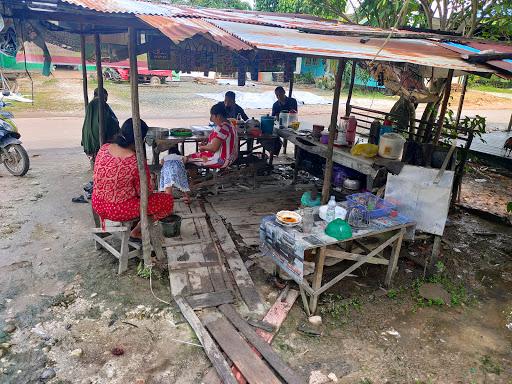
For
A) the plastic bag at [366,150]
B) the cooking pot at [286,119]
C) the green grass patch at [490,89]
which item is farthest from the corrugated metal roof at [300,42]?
the green grass patch at [490,89]

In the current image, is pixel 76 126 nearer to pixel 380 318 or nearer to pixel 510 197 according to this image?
pixel 380 318

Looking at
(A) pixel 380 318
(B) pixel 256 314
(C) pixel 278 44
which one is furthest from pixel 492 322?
(C) pixel 278 44

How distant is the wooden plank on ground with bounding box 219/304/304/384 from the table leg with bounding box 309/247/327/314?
2.31 feet

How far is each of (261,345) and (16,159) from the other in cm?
622

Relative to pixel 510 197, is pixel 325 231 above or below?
above

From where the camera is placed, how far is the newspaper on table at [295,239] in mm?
3592

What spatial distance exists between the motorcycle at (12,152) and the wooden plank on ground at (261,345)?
545cm

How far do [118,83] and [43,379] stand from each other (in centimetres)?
2290

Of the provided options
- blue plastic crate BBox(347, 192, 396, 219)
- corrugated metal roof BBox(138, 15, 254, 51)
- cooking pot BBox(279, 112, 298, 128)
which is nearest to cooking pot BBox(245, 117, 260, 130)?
cooking pot BBox(279, 112, 298, 128)

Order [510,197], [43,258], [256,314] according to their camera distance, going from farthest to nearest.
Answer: [510,197]
[43,258]
[256,314]

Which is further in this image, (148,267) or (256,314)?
(148,267)

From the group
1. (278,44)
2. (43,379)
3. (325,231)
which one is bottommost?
(43,379)

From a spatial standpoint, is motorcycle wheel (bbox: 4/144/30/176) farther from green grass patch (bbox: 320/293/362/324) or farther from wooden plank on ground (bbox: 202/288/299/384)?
green grass patch (bbox: 320/293/362/324)

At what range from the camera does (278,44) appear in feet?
12.7
